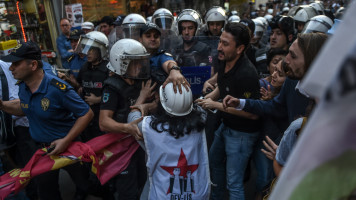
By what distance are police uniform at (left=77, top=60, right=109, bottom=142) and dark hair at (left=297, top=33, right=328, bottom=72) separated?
8.01ft

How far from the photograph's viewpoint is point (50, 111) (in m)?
2.33

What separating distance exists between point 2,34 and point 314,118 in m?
6.52

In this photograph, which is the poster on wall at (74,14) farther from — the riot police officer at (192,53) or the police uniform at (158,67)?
the police uniform at (158,67)

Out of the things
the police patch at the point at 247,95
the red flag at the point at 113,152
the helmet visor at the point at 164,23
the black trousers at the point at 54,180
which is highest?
the helmet visor at the point at 164,23

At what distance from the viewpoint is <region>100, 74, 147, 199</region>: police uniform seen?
2.25 m

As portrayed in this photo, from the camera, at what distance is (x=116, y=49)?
8.05ft

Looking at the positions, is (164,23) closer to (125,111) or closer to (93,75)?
(93,75)

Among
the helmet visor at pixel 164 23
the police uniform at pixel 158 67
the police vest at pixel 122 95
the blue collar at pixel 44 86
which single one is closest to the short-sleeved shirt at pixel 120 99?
the police vest at pixel 122 95

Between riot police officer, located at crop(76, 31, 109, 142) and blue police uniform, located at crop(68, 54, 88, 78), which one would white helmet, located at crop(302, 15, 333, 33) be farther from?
blue police uniform, located at crop(68, 54, 88, 78)

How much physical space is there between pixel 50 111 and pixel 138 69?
90 cm

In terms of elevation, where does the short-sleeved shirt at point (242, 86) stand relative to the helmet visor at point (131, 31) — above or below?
below

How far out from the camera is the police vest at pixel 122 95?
2289 mm

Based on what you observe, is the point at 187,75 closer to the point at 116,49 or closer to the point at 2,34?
the point at 116,49

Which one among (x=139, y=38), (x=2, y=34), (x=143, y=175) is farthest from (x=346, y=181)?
(x=2, y=34)
